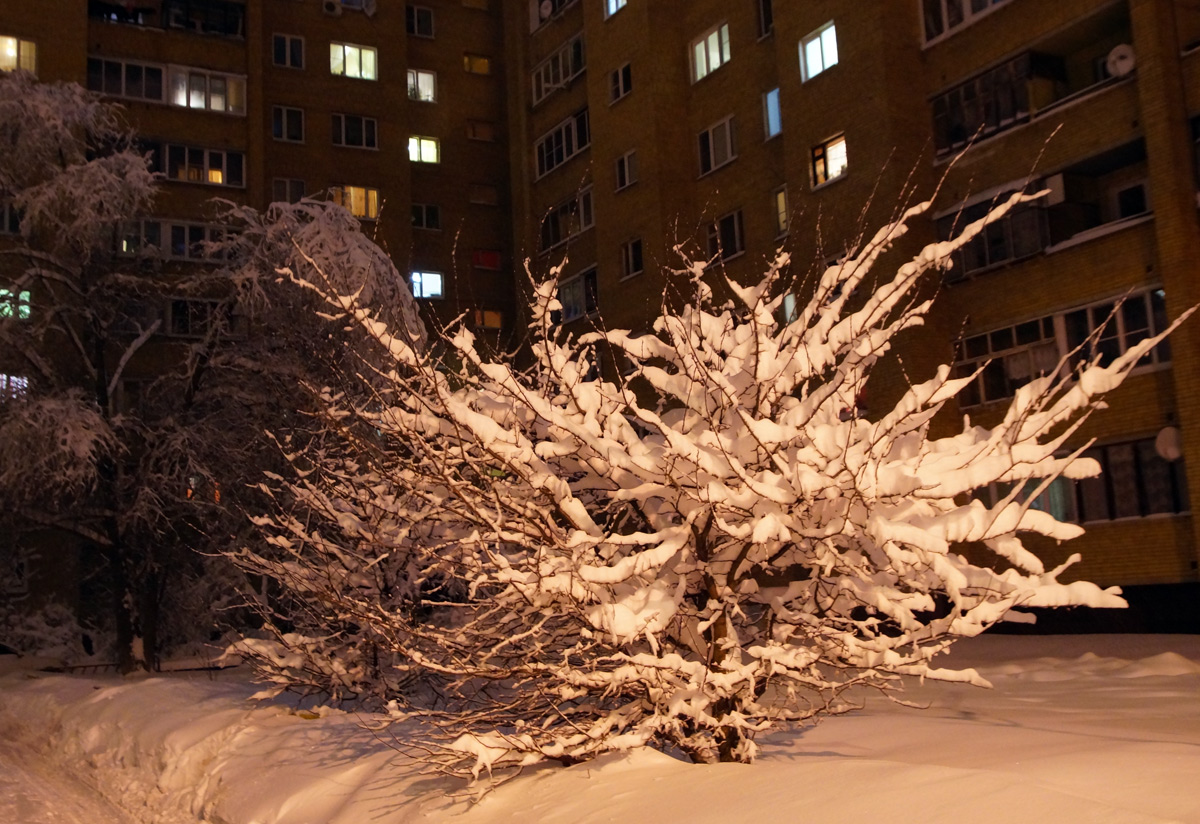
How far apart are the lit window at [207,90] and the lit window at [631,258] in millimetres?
12400

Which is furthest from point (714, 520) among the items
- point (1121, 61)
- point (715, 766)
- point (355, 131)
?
point (355, 131)

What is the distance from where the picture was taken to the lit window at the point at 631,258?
31281 mm

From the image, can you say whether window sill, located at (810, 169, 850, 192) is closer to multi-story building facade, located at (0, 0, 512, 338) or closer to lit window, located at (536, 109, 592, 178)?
lit window, located at (536, 109, 592, 178)

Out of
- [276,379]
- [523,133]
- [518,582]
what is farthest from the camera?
[523,133]

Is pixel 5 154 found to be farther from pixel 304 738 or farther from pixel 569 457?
pixel 569 457

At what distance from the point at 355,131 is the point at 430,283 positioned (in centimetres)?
536

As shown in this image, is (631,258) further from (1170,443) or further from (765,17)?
(1170,443)

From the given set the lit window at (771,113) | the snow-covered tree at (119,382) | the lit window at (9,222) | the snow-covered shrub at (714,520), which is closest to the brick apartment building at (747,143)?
the lit window at (771,113)

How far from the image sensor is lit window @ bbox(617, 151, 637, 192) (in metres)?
31.3

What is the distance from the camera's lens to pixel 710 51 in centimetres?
2972

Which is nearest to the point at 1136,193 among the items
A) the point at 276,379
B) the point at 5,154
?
the point at 276,379

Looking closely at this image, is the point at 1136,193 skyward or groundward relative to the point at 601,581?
skyward

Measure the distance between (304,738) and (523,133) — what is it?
97.2 feet

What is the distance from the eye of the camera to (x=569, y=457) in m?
8.08
